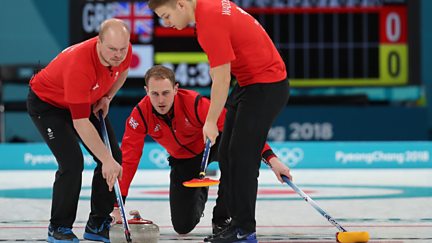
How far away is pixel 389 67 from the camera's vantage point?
393 inches

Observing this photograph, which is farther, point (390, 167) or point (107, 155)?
point (390, 167)

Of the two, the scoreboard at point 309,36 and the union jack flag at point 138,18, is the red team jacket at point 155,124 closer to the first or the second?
the scoreboard at point 309,36

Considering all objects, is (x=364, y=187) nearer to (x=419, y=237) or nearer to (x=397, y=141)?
(x=397, y=141)

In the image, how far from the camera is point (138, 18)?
9.89m

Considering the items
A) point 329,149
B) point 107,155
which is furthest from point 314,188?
point 107,155

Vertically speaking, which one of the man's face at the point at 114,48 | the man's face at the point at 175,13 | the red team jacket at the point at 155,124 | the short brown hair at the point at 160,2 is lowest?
the red team jacket at the point at 155,124

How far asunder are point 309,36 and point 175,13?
6.32m

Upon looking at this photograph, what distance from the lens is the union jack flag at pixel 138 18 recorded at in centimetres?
988

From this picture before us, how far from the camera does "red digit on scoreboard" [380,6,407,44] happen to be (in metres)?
9.91

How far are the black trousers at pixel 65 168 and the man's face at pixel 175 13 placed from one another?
0.89m

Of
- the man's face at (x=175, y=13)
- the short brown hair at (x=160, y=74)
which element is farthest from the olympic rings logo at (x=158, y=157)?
the man's face at (x=175, y=13)

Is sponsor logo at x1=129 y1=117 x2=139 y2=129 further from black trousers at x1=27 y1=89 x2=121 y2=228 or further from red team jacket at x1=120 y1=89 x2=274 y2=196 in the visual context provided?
black trousers at x1=27 y1=89 x2=121 y2=228

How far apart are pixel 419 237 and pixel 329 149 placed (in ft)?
18.6

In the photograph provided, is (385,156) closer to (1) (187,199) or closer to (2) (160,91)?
(1) (187,199)
